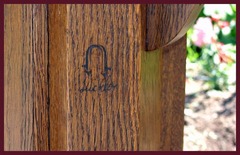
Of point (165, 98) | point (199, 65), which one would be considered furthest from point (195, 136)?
point (165, 98)

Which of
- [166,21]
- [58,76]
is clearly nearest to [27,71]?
[58,76]

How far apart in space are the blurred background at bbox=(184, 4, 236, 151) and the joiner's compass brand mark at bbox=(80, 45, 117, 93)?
68.6 inches

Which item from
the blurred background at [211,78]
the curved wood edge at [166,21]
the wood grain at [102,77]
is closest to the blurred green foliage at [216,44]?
the blurred background at [211,78]

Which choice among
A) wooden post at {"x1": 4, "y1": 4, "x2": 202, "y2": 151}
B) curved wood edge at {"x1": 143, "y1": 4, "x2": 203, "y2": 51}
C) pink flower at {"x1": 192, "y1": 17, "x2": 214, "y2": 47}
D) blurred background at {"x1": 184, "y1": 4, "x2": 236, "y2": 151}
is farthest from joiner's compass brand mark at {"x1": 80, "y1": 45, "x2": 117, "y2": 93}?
pink flower at {"x1": 192, "y1": 17, "x2": 214, "y2": 47}

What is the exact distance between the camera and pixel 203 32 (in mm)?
2896

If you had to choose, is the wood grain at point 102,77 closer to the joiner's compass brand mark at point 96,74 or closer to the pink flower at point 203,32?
the joiner's compass brand mark at point 96,74

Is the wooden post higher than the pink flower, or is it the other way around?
the pink flower

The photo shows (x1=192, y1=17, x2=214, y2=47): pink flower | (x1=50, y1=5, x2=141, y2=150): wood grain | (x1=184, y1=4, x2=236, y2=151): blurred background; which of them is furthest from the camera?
(x1=192, y1=17, x2=214, y2=47): pink flower

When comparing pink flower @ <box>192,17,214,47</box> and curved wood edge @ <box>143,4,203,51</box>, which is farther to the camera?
pink flower @ <box>192,17,214,47</box>

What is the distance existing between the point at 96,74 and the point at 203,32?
2.07 meters

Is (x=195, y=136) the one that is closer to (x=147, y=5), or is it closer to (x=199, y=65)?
(x=199, y=65)

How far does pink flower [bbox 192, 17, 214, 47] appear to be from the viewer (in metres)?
2.85

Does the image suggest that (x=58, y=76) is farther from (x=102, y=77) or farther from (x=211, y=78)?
(x=211, y=78)

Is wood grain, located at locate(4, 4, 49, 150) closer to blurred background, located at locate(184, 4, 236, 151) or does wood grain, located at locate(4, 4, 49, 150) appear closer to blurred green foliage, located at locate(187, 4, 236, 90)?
blurred background, located at locate(184, 4, 236, 151)
